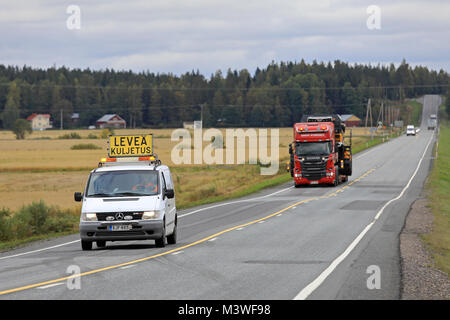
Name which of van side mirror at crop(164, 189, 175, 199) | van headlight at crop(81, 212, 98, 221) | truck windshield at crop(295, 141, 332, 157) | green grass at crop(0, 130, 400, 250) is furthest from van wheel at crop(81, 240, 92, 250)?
truck windshield at crop(295, 141, 332, 157)

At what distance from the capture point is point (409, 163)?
225ft

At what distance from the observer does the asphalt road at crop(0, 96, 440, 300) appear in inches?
455

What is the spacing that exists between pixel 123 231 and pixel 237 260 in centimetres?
340

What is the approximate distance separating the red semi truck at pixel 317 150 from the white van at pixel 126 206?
25.1m

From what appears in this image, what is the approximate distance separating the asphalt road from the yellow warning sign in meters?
2.67

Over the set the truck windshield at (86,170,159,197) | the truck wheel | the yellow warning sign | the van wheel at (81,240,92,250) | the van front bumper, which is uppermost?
the yellow warning sign

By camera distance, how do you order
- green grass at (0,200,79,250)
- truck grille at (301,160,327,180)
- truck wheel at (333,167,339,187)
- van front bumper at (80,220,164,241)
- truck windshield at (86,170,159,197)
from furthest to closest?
truck wheel at (333,167,339,187) < truck grille at (301,160,327,180) < green grass at (0,200,79,250) < truck windshield at (86,170,159,197) < van front bumper at (80,220,164,241)

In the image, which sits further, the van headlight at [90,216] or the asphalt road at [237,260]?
the van headlight at [90,216]

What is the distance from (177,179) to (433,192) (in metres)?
20.2

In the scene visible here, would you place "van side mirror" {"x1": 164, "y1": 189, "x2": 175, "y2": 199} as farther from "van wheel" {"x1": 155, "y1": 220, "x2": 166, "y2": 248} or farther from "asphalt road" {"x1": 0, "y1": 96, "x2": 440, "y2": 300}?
"asphalt road" {"x1": 0, "y1": 96, "x2": 440, "y2": 300}

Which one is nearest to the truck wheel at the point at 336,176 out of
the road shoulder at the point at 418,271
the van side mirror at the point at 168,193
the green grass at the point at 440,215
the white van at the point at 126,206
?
the green grass at the point at 440,215

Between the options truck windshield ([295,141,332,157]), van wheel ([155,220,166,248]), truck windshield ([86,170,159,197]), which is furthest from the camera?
truck windshield ([295,141,332,157])

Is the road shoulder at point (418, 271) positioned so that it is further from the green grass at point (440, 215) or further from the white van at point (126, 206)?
the white van at point (126, 206)

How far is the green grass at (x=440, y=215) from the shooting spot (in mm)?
17906
